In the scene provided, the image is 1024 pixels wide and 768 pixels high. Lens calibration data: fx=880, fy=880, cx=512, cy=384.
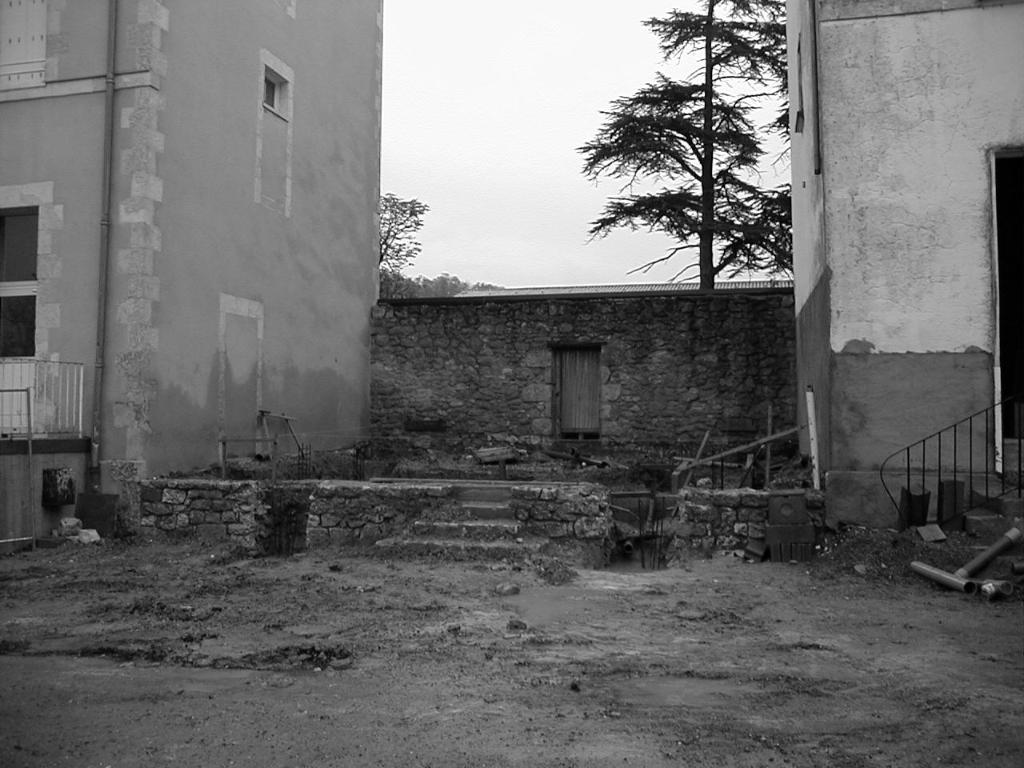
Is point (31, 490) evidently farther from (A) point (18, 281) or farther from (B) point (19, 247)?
(B) point (19, 247)

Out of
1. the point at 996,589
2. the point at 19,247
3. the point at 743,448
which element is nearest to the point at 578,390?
the point at 743,448

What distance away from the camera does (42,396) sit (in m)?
10.1

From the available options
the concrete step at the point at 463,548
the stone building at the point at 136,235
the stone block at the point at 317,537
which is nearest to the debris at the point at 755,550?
the concrete step at the point at 463,548

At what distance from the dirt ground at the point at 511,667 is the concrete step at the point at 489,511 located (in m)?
1.01

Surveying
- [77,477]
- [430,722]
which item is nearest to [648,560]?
[430,722]

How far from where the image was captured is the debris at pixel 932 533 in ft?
24.8

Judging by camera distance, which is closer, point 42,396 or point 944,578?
point 944,578

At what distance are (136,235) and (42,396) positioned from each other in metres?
2.13

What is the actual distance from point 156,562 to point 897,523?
7.13 metres

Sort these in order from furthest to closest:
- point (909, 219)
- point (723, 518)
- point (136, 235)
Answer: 1. point (136, 235)
2. point (723, 518)
3. point (909, 219)

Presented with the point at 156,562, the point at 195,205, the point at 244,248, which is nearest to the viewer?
the point at 156,562

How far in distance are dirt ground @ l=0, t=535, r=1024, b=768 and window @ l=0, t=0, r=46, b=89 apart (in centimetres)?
643

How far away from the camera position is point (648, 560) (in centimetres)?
948

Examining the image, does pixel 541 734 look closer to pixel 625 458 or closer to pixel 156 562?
pixel 156 562
